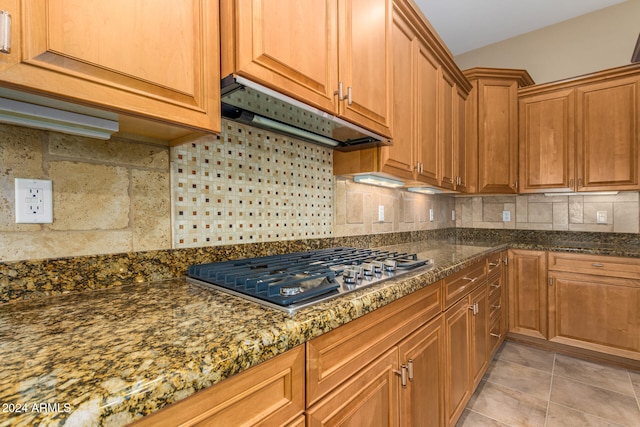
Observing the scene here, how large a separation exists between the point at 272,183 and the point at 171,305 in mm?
789

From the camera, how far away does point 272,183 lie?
1450 mm

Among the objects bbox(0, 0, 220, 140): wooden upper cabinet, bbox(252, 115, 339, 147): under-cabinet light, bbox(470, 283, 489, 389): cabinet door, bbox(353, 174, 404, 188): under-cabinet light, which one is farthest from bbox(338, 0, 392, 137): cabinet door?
bbox(470, 283, 489, 389): cabinet door

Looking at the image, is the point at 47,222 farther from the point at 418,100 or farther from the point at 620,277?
the point at 620,277

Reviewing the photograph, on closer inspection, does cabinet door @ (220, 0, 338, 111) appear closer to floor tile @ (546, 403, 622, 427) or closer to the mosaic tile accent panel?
the mosaic tile accent panel

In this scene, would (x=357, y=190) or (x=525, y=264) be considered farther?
(x=525, y=264)

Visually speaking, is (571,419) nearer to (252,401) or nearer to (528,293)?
(528,293)

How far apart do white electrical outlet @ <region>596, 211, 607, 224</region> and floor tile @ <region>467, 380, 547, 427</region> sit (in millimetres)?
1790

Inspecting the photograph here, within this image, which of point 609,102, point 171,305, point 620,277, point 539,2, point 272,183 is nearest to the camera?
point 171,305

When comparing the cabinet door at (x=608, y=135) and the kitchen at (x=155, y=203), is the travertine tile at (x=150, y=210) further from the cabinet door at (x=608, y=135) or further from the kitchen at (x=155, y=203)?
the cabinet door at (x=608, y=135)

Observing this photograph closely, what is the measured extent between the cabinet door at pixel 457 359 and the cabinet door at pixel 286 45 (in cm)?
119

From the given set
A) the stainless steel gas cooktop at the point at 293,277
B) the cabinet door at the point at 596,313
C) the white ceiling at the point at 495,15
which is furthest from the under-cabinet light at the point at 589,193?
the stainless steel gas cooktop at the point at 293,277

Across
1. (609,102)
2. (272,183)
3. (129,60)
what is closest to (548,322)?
(609,102)

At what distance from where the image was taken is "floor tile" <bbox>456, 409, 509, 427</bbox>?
169cm

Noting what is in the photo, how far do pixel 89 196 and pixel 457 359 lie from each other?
68.8 inches
